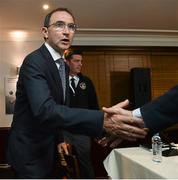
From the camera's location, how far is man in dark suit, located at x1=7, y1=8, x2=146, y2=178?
1.30 m

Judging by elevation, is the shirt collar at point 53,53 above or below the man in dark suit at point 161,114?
above

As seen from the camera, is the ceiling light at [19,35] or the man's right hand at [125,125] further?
the ceiling light at [19,35]

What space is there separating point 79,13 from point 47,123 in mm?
3541

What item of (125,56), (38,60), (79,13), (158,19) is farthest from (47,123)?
(125,56)

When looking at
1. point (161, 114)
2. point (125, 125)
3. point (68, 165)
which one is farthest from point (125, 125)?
point (68, 165)

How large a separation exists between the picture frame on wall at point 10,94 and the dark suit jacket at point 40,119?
430cm

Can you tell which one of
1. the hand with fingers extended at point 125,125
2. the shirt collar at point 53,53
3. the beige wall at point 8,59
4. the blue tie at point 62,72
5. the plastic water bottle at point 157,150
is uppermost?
the beige wall at point 8,59

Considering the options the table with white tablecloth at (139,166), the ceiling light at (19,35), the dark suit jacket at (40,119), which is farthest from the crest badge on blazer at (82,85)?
the ceiling light at (19,35)

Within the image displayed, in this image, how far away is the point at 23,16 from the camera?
15.4 ft

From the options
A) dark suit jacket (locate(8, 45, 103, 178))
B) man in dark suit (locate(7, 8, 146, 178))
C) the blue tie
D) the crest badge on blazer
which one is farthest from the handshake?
the crest badge on blazer

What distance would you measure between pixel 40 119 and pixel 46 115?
0.04 meters

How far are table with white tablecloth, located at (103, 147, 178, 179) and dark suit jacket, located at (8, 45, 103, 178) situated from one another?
668mm

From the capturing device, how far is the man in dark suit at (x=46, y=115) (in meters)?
1.30

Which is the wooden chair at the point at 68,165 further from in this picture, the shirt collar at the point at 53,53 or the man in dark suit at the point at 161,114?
the shirt collar at the point at 53,53
